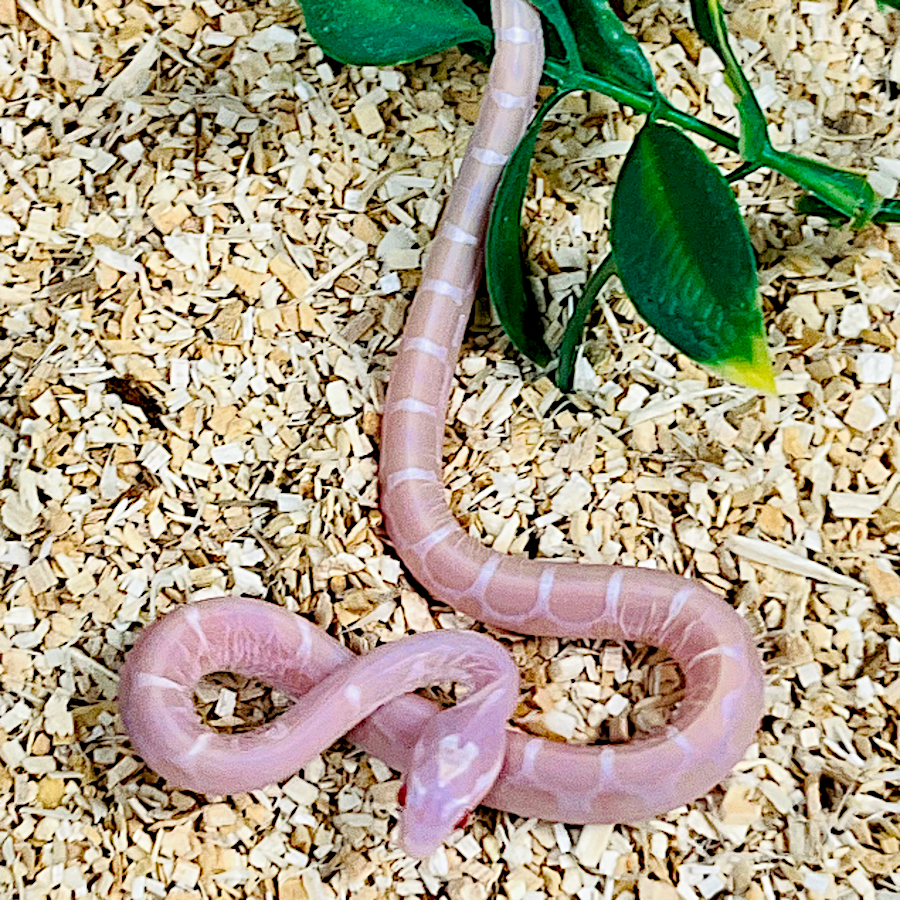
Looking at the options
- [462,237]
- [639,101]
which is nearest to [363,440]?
[462,237]

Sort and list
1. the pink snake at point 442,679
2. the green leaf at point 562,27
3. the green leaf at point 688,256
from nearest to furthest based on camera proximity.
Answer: the green leaf at point 688,256, the pink snake at point 442,679, the green leaf at point 562,27

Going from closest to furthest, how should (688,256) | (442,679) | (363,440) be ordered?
(688,256) < (442,679) < (363,440)

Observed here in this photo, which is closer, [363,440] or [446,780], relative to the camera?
[446,780]

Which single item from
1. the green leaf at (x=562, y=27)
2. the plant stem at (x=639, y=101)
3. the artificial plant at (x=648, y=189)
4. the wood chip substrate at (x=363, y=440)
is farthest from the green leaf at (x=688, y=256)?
the wood chip substrate at (x=363, y=440)

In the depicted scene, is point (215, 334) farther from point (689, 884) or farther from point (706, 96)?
point (689, 884)

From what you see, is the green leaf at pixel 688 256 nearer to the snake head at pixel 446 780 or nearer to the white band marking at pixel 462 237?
the white band marking at pixel 462 237

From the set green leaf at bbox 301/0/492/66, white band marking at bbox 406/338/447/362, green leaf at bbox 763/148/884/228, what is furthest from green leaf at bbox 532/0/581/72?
white band marking at bbox 406/338/447/362

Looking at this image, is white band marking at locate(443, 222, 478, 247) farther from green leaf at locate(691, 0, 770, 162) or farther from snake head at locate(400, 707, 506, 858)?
snake head at locate(400, 707, 506, 858)

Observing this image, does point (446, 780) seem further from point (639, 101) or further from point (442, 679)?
point (639, 101)
